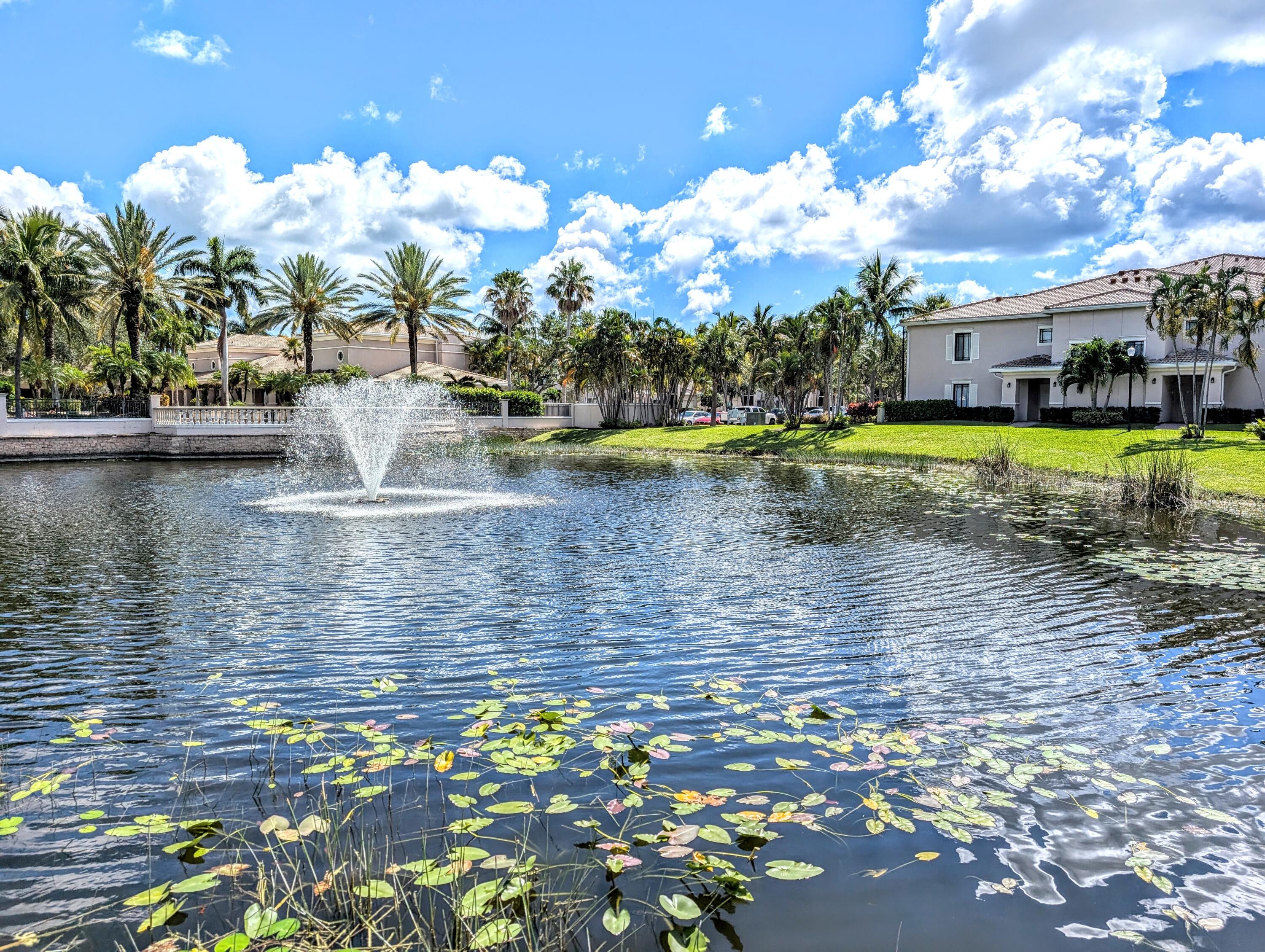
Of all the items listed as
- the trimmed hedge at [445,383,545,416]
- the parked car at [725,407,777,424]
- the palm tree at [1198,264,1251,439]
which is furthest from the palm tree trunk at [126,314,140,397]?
the palm tree at [1198,264,1251,439]

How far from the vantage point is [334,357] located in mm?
69375

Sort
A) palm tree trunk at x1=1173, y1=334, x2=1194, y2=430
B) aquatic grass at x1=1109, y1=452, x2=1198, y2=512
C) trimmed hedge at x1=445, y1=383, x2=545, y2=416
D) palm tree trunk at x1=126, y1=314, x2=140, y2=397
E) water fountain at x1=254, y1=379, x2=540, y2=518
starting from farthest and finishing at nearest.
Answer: trimmed hedge at x1=445, y1=383, x2=545, y2=416 < palm tree trunk at x1=126, y1=314, x2=140, y2=397 < palm tree trunk at x1=1173, y1=334, x2=1194, y2=430 < water fountain at x1=254, y1=379, x2=540, y2=518 < aquatic grass at x1=1109, y1=452, x2=1198, y2=512

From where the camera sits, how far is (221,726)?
6.34 metres

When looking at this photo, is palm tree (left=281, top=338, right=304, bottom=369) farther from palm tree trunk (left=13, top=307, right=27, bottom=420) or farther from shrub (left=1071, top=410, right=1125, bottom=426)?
shrub (left=1071, top=410, right=1125, bottom=426)

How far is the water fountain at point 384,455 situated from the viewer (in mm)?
21344

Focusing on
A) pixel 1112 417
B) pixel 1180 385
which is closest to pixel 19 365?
pixel 1180 385

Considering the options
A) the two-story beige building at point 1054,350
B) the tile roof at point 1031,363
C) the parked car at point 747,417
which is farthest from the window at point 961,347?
the parked car at point 747,417

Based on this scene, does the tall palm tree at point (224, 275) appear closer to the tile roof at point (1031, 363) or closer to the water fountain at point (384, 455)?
the water fountain at point (384, 455)

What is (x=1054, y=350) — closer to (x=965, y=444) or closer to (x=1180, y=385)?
(x=1180, y=385)

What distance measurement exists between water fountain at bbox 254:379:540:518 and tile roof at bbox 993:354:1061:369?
33350 mm

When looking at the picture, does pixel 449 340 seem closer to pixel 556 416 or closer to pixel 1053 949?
pixel 556 416

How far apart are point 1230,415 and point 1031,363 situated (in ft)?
35.8

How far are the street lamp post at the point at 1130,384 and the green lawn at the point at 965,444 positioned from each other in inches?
121

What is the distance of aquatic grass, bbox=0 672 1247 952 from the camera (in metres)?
3.85
